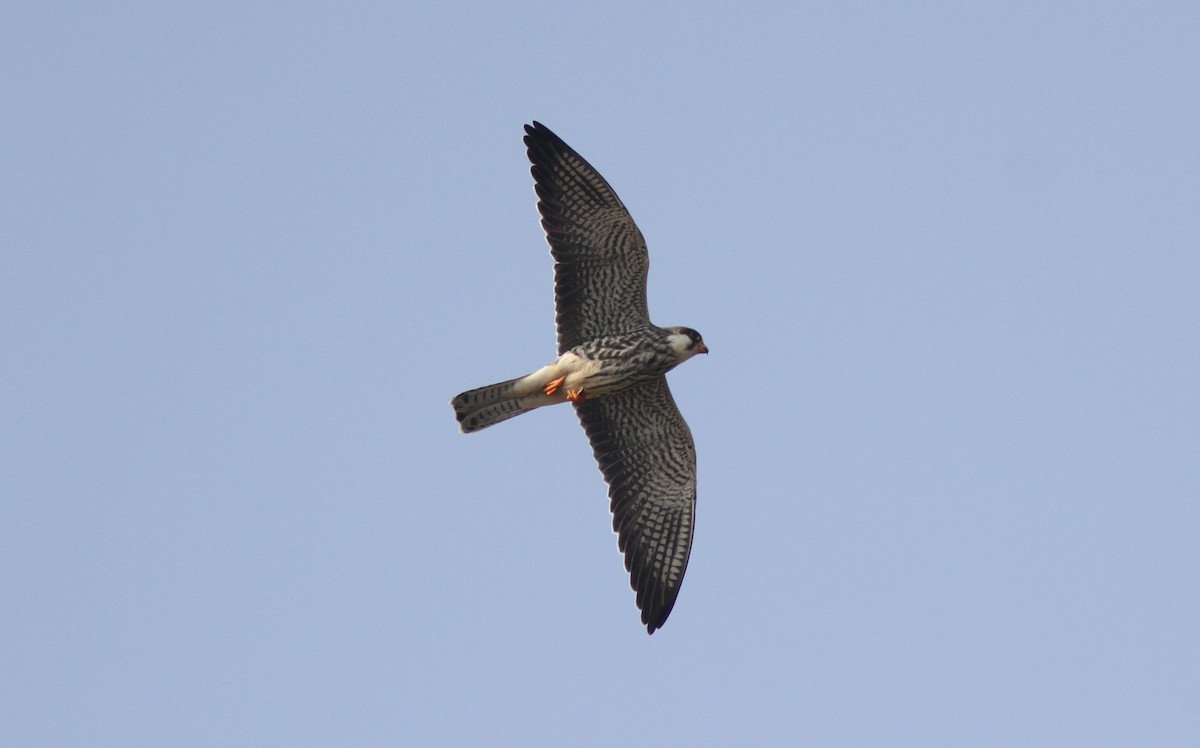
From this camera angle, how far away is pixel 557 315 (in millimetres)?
14367

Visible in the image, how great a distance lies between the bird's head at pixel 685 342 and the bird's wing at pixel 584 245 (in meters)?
0.37

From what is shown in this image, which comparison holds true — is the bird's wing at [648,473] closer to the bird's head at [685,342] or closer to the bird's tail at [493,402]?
the bird's head at [685,342]

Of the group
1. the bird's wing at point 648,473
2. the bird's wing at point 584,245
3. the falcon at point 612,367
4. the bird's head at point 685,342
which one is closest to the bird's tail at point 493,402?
the falcon at point 612,367

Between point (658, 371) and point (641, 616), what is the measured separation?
224 centimetres

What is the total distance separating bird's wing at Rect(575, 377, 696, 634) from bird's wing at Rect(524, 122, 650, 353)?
777 millimetres

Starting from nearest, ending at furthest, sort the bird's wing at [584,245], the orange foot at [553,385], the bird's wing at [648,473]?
the bird's wing at [584,245], the orange foot at [553,385], the bird's wing at [648,473]

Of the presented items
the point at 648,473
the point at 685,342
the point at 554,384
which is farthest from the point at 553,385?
the point at 648,473

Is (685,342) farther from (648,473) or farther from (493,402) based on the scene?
(493,402)

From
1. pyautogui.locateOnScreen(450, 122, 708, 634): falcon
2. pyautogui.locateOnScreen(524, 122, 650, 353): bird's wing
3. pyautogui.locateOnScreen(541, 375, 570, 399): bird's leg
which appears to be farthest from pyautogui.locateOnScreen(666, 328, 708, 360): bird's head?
pyautogui.locateOnScreen(541, 375, 570, 399): bird's leg

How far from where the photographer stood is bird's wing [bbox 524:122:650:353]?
1411 cm

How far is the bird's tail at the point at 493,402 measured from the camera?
1420 cm

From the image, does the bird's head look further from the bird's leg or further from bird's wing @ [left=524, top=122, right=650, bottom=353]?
the bird's leg

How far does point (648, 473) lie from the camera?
48.9 feet

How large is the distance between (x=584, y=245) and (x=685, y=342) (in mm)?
1255
